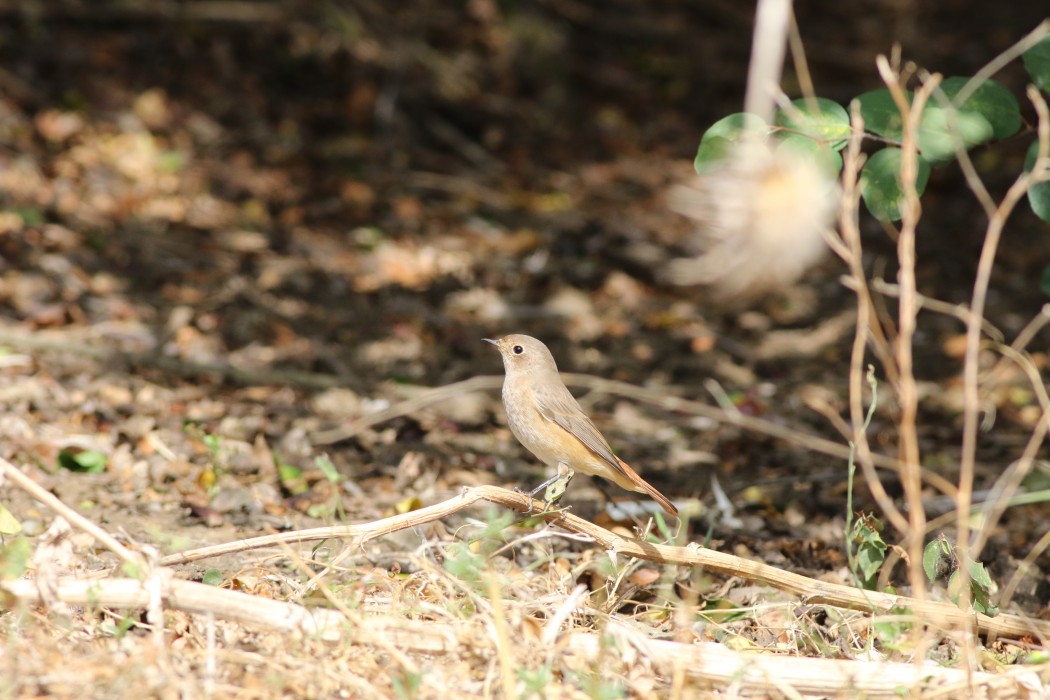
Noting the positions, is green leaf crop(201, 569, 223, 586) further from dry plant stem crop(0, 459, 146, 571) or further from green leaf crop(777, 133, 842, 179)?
green leaf crop(777, 133, 842, 179)

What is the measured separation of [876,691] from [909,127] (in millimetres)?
1587

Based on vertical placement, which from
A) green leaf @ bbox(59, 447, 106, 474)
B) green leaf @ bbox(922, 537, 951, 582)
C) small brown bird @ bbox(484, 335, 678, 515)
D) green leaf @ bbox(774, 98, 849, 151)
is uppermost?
green leaf @ bbox(774, 98, 849, 151)

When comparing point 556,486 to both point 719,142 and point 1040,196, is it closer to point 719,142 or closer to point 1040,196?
point 719,142

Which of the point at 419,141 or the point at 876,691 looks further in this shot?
the point at 419,141

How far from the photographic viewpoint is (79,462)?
498 centimetres

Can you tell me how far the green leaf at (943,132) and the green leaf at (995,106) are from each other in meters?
0.15

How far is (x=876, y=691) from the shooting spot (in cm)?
326

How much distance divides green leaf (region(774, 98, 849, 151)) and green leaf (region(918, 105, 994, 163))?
0.78 feet

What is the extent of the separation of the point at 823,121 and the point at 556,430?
1553 millimetres

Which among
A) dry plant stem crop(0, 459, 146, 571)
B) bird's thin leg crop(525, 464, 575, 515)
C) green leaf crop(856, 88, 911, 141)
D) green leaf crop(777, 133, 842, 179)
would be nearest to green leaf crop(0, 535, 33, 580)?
dry plant stem crop(0, 459, 146, 571)

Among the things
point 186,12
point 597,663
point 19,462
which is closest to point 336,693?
point 597,663

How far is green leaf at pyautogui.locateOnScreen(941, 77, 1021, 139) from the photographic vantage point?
376 cm

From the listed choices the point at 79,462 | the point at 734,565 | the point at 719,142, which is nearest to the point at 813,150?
the point at 719,142

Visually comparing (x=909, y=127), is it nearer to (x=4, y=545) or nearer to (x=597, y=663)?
(x=597, y=663)
